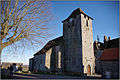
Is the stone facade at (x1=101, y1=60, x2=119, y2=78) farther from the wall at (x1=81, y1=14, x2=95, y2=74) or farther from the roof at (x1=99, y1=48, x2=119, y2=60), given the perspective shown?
the wall at (x1=81, y1=14, x2=95, y2=74)

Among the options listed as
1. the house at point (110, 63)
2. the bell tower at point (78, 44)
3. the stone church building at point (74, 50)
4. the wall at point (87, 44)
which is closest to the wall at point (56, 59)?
the stone church building at point (74, 50)

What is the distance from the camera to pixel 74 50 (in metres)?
24.2

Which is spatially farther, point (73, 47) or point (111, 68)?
point (73, 47)

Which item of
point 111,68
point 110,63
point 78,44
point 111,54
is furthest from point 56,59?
point 111,54

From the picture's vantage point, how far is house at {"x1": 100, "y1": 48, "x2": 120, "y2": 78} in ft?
45.8

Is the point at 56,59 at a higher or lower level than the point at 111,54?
lower

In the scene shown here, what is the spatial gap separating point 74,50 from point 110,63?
10.3 metres

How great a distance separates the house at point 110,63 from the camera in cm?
1395

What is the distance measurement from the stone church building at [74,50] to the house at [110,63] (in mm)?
6031

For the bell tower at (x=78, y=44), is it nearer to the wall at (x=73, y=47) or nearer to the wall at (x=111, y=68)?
the wall at (x=73, y=47)

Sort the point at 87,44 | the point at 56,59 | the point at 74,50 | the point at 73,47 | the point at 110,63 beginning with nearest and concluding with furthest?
the point at 110,63 → the point at 87,44 → the point at 74,50 → the point at 73,47 → the point at 56,59

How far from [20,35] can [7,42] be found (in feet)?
4.66

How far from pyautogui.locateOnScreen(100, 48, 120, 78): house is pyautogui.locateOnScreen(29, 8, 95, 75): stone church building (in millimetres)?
6031

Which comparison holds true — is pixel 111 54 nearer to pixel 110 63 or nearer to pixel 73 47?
pixel 110 63
